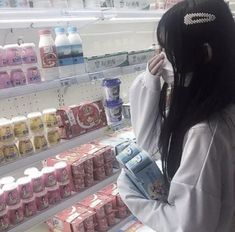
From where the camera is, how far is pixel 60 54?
5.81 feet

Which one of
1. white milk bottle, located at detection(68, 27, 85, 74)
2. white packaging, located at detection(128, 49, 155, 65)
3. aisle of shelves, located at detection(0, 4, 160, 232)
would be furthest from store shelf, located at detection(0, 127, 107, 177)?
white packaging, located at detection(128, 49, 155, 65)

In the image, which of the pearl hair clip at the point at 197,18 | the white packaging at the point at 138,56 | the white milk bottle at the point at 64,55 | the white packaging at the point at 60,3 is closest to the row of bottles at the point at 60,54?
the white milk bottle at the point at 64,55

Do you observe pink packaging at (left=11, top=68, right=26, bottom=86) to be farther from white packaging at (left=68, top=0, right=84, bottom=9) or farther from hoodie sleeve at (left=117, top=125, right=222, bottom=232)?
hoodie sleeve at (left=117, top=125, right=222, bottom=232)

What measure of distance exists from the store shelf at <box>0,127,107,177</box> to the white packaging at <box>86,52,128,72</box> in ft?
Result: 1.18

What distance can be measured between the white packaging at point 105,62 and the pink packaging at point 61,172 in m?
0.52

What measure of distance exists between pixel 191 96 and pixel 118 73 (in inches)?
31.3

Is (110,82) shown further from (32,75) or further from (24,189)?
(24,189)

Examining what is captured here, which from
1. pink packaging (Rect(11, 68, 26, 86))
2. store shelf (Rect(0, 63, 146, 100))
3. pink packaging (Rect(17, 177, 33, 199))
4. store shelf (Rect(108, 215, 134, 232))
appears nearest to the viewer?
store shelf (Rect(0, 63, 146, 100))

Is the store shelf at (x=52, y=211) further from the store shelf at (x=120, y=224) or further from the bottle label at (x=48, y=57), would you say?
the bottle label at (x=48, y=57)

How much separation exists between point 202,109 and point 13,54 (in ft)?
2.88

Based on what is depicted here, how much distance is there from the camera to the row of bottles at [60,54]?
1703 mm

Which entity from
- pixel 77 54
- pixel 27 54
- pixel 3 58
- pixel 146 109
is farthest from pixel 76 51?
pixel 146 109

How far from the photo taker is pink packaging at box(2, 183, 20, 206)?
161 cm

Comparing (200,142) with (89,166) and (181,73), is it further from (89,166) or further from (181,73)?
(89,166)
